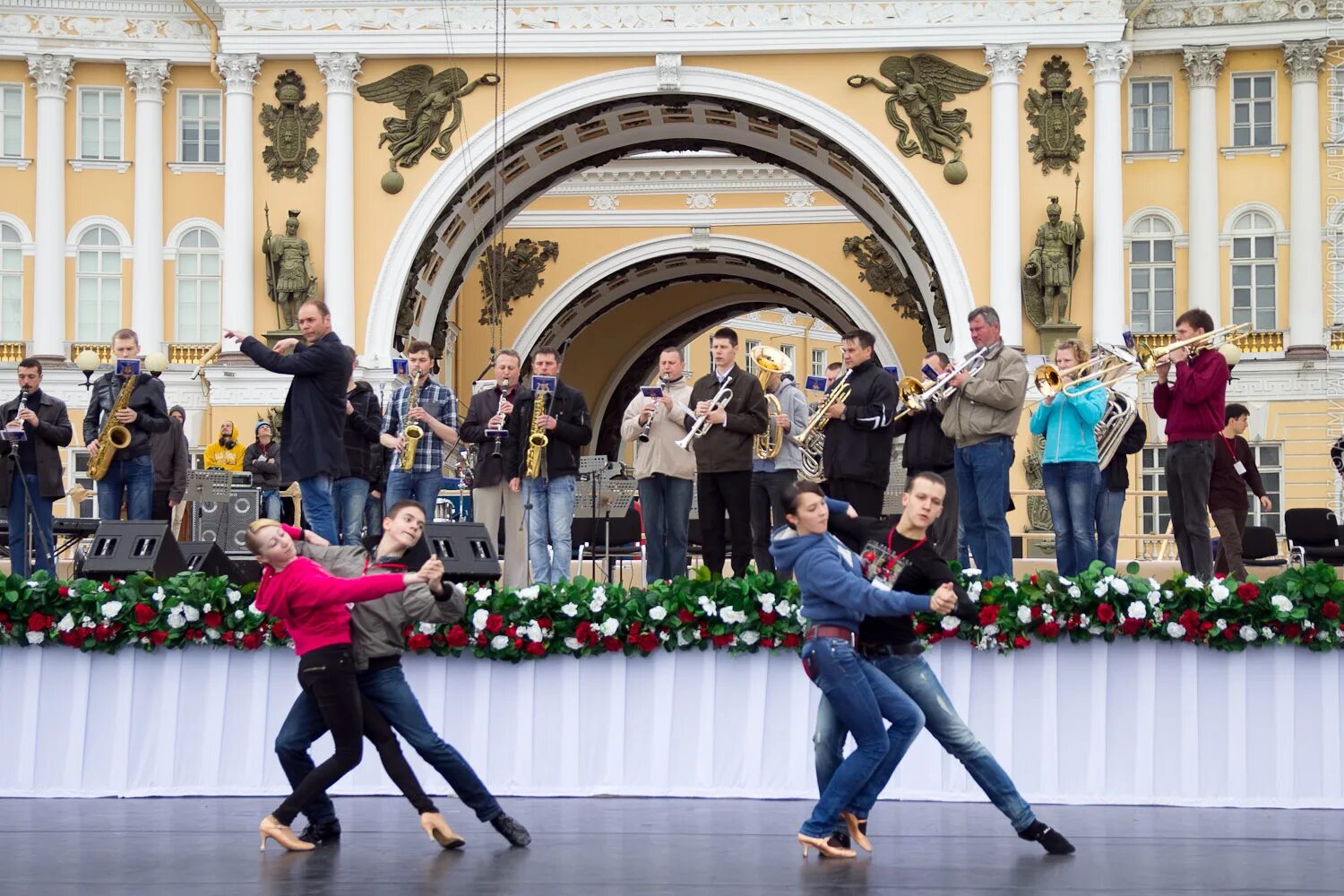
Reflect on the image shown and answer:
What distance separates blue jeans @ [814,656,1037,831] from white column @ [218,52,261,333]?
1920 cm

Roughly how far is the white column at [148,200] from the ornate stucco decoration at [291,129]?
222 cm

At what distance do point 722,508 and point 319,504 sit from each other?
265 cm

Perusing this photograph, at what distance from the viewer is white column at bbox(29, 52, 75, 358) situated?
27031 mm

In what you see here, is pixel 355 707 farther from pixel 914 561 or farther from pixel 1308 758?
pixel 1308 758

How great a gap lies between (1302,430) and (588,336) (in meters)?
17.0

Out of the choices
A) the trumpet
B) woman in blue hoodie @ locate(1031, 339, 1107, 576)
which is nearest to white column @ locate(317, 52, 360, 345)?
the trumpet

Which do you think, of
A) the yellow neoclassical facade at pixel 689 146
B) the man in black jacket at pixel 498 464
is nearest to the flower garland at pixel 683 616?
the man in black jacket at pixel 498 464

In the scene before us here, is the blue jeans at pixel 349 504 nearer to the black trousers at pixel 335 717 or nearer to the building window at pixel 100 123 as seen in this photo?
the black trousers at pixel 335 717

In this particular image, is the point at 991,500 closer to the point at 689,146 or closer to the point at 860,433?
the point at 860,433

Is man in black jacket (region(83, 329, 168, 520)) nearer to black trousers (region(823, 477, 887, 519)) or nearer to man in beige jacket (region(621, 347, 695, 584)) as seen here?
man in beige jacket (region(621, 347, 695, 584))

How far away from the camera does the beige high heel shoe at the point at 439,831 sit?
315 inches

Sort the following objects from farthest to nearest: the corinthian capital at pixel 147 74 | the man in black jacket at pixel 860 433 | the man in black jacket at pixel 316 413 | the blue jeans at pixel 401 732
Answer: the corinthian capital at pixel 147 74 < the man in black jacket at pixel 860 433 < the man in black jacket at pixel 316 413 < the blue jeans at pixel 401 732

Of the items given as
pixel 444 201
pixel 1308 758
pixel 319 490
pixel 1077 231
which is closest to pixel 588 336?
pixel 444 201

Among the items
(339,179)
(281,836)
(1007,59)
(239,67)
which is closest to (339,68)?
(239,67)
